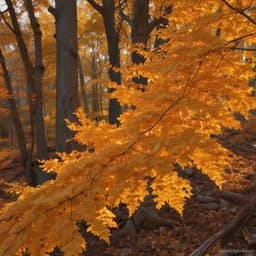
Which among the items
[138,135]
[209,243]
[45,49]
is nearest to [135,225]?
[209,243]

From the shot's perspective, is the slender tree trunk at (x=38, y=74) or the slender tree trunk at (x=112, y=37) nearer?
the slender tree trunk at (x=38, y=74)

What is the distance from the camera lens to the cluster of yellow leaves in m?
1.74

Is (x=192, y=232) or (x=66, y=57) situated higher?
(x=66, y=57)

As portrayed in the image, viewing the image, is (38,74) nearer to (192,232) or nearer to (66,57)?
(66,57)

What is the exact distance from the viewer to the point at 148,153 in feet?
6.37

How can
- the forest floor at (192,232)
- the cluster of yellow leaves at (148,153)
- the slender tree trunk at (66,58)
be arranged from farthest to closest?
1. the forest floor at (192,232)
2. the slender tree trunk at (66,58)
3. the cluster of yellow leaves at (148,153)

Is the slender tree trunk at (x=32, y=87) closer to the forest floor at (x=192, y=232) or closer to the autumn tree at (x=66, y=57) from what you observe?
the forest floor at (x=192, y=232)

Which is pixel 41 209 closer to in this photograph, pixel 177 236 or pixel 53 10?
pixel 53 10

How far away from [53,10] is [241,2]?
87.7 inches

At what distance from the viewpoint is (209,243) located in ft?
11.2

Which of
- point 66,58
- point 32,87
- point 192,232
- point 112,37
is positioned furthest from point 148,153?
point 112,37

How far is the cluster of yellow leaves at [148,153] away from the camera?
1743mm

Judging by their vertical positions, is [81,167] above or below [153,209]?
above

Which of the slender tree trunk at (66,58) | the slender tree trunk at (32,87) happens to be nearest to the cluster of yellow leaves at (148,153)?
the slender tree trunk at (66,58)
